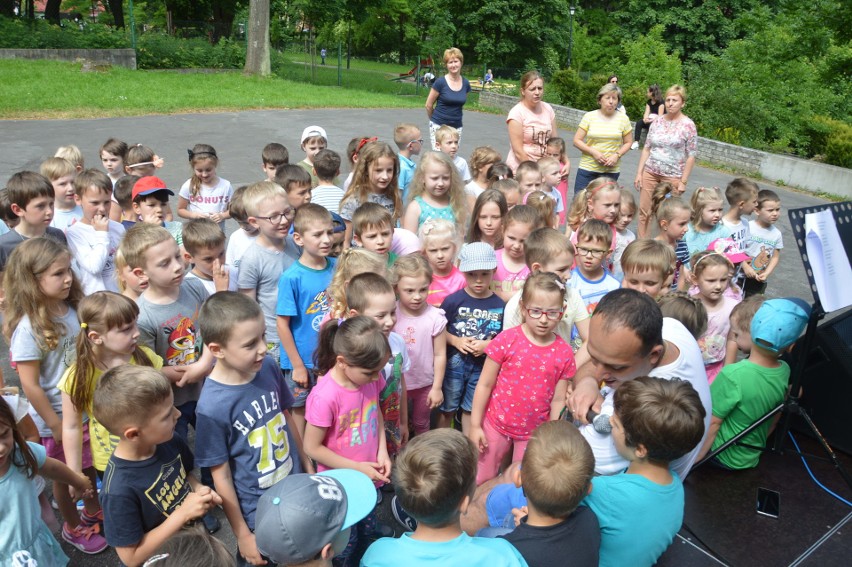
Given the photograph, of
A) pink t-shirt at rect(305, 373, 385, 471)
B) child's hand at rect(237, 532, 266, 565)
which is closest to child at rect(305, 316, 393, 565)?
pink t-shirt at rect(305, 373, 385, 471)

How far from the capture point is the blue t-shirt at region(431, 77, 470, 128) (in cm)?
844

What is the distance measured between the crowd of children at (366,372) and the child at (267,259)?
15mm

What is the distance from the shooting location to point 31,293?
3.14 metres

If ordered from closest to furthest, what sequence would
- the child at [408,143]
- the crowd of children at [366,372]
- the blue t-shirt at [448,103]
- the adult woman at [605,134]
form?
the crowd of children at [366,372]
the child at [408,143]
the adult woman at [605,134]
the blue t-shirt at [448,103]

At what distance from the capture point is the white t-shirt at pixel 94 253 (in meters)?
4.33

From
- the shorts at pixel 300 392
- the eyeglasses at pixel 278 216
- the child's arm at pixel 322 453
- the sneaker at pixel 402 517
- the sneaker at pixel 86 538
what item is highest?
the eyeglasses at pixel 278 216

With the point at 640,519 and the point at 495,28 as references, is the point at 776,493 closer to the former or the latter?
the point at 640,519

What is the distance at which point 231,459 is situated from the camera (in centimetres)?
274

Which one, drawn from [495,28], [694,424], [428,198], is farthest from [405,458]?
[495,28]

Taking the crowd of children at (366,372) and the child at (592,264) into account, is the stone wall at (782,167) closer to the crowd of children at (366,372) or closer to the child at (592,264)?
the crowd of children at (366,372)

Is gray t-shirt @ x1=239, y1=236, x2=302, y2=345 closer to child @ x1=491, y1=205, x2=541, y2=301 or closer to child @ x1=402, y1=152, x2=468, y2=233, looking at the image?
child @ x1=402, y1=152, x2=468, y2=233

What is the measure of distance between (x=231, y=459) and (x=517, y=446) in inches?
62.7

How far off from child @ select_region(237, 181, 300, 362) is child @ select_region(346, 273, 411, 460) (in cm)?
86

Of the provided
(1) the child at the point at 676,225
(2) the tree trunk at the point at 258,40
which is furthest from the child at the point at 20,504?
(2) the tree trunk at the point at 258,40
